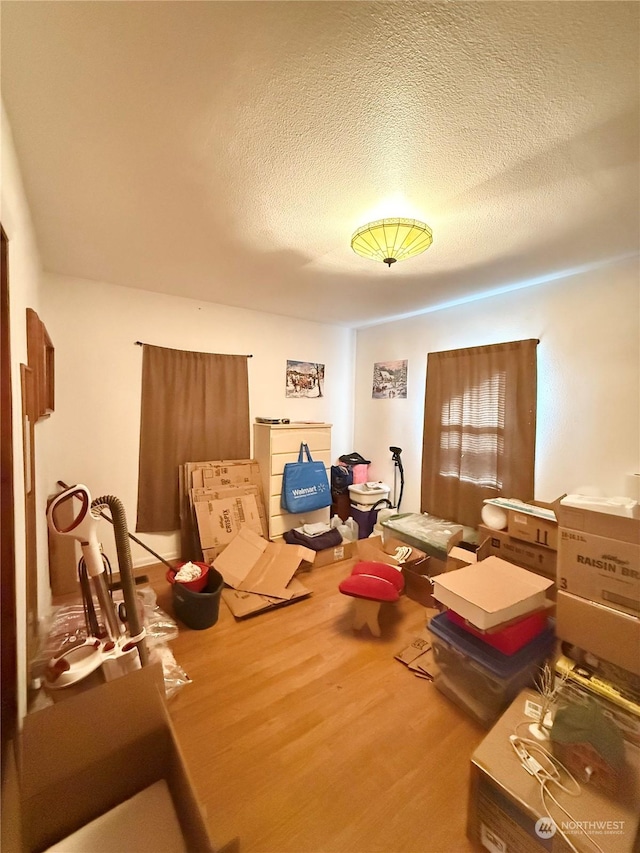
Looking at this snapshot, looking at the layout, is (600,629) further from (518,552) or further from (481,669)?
(518,552)

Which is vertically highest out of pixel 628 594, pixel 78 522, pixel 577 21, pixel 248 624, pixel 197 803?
pixel 577 21

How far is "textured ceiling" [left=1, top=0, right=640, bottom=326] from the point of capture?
0.85 metres

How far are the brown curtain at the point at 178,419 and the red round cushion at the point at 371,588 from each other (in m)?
1.83

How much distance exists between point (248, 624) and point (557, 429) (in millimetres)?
2660

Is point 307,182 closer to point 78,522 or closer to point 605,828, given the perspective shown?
point 78,522

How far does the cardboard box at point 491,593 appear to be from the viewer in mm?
1512

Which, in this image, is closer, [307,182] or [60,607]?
[307,182]

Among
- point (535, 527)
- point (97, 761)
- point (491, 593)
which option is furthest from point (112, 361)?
point (535, 527)

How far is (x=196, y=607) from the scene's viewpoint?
6.94ft

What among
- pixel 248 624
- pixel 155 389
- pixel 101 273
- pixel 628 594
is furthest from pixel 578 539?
pixel 101 273

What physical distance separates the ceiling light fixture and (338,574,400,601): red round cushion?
1.94 m

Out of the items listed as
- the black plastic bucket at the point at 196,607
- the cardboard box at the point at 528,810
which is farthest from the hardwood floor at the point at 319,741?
the cardboard box at the point at 528,810

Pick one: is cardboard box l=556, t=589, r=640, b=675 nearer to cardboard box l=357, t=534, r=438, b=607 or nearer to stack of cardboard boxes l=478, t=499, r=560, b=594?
stack of cardboard boxes l=478, t=499, r=560, b=594

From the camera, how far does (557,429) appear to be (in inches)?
100
